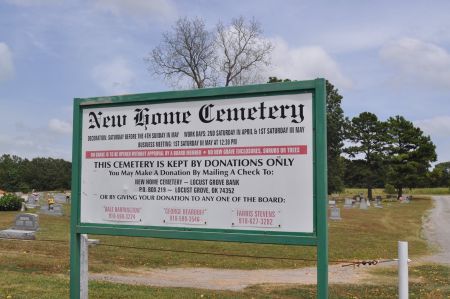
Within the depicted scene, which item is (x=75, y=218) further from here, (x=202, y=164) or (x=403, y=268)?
(x=403, y=268)

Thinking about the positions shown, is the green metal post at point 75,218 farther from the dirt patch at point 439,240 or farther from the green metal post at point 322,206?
the dirt patch at point 439,240

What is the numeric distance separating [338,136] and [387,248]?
2024 inches

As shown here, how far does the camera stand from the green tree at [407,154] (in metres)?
66.6

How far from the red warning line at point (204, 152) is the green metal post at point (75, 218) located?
17cm

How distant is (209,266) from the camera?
40.3ft

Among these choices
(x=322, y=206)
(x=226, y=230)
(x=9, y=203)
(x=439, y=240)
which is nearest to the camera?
(x=322, y=206)

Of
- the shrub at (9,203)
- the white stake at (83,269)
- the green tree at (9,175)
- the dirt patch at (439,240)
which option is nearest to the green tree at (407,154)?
the dirt patch at (439,240)

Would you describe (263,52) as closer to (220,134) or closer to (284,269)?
(284,269)

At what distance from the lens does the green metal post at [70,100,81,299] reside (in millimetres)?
5367

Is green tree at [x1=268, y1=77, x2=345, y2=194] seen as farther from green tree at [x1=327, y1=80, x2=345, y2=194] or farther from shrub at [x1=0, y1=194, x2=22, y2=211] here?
shrub at [x1=0, y1=194, x2=22, y2=211]

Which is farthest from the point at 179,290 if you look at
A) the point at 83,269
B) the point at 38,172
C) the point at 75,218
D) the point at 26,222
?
the point at 38,172

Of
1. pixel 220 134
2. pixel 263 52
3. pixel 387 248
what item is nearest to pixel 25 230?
pixel 387 248

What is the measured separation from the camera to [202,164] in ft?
15.7

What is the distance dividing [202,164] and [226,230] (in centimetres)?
68
